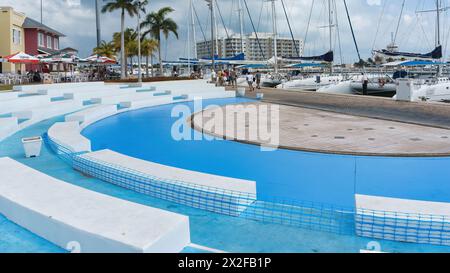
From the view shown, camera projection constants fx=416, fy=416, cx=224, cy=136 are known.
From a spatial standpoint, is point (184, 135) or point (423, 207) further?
point (184, 135)

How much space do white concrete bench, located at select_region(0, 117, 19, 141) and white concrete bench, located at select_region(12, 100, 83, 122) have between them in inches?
77.7

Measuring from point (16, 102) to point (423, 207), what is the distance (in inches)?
775

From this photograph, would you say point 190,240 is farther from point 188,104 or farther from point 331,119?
point 188,104

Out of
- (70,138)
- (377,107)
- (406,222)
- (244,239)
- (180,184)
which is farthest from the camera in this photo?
(377,107)

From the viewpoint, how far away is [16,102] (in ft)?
67.4

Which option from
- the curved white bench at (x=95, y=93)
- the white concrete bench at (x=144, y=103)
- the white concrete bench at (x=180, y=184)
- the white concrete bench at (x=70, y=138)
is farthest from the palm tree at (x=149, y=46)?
the white concrete bench at (x=180, y=184)

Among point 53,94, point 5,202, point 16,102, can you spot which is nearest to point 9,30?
point 53,94

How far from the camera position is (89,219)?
5.71 m

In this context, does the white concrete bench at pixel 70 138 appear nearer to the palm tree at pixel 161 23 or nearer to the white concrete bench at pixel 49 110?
the white concrete bench at pixel 49 110

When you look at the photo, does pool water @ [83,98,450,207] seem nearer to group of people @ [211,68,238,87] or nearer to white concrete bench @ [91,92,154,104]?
white concrete bench @ [91,92,154,104]

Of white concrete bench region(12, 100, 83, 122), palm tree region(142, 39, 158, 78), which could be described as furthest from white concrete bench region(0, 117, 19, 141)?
palm tree region(142, 39, 158, 78)

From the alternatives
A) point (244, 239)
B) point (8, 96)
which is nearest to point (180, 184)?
point (244, 239)

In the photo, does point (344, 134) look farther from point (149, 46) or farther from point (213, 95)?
point (149, 46)

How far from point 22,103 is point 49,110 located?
195cm
